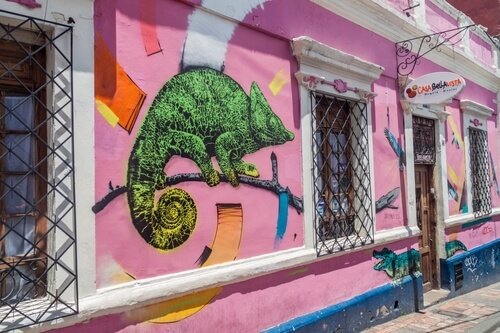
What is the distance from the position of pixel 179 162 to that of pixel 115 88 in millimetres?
761

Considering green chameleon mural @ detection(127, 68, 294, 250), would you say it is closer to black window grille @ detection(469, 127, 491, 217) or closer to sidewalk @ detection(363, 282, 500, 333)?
sidewalk @ detection(363, 282, 500, 333)

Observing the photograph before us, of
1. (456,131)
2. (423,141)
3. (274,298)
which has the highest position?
(456,131)

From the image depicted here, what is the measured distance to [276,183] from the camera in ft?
15.3

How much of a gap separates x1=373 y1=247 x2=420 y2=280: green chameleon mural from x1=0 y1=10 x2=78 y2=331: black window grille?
417 centimetres

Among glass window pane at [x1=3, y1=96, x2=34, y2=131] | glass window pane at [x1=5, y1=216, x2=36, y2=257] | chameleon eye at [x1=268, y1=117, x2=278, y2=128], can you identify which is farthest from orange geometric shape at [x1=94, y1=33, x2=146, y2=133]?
chameleon eye at [x1=268, y1=117, x2=278, y2=128]

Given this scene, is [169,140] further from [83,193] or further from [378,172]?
[378,172]

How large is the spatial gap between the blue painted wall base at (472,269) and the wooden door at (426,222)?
221mm

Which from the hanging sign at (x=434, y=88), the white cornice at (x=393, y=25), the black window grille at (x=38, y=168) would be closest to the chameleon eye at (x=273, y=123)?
the white cornice at (x=393, y=25)

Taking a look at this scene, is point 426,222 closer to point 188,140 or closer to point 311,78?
point 311,78

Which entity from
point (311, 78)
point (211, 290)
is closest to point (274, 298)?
point (211, 290)

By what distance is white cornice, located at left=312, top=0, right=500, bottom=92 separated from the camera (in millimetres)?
5820

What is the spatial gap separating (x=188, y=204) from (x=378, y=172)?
129 inches

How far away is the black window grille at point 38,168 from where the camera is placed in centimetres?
292

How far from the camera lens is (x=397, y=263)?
6.49 m
